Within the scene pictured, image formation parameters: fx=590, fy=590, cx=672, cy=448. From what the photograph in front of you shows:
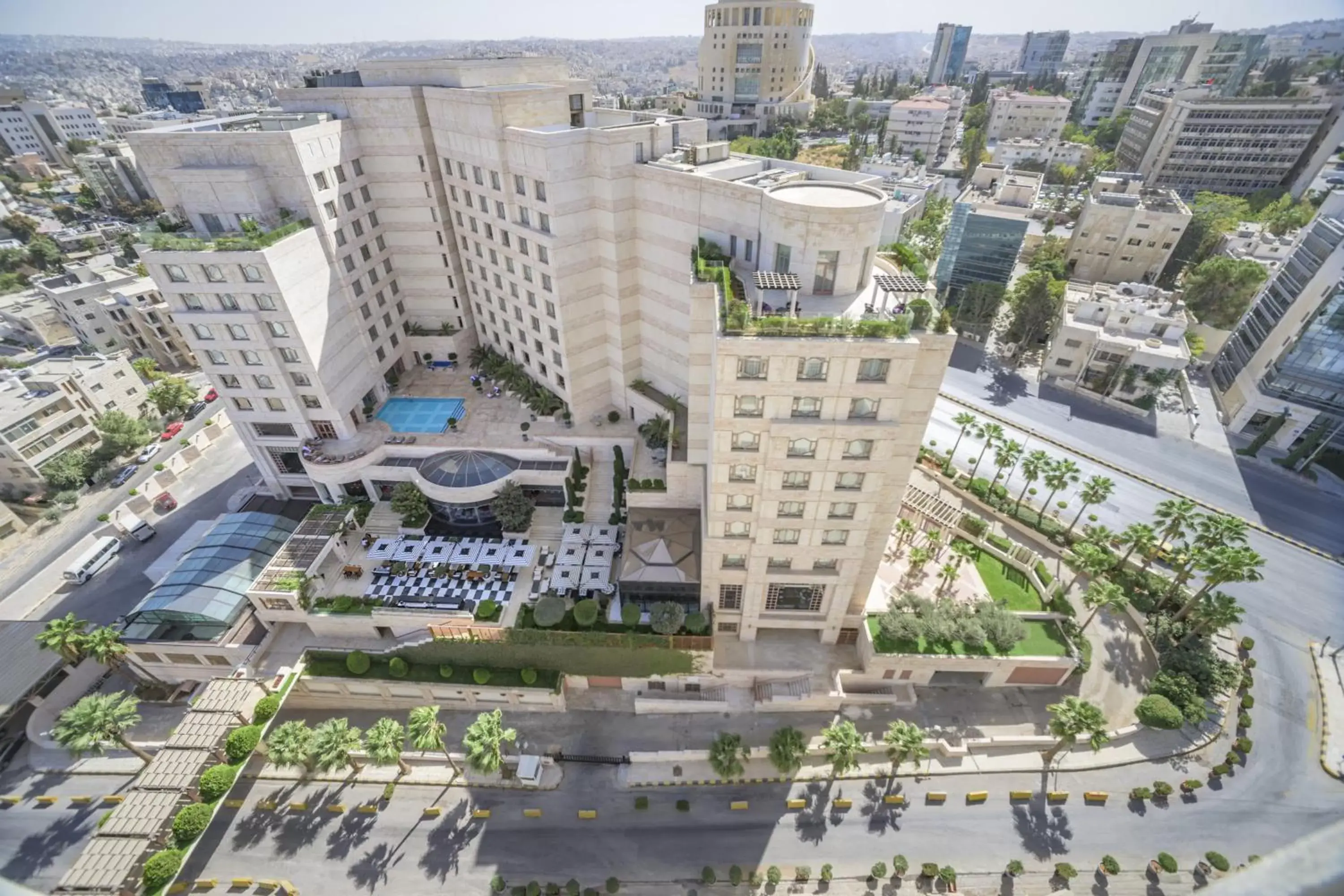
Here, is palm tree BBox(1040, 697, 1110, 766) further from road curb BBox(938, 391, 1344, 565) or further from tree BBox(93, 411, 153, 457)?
tree BBox(93, 411, 153, 457)

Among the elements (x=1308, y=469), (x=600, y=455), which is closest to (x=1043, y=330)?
(x=1308, y=469)

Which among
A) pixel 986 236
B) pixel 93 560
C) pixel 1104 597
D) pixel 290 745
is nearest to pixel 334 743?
pixel 290 745

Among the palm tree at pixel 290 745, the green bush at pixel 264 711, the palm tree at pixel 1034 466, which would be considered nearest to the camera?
the palm tree at pixel 290 745

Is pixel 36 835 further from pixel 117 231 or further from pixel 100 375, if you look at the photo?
pixel 117 231

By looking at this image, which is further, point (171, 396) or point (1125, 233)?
point (1125, 233)

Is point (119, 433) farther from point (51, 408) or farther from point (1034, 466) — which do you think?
point (1034, 466)

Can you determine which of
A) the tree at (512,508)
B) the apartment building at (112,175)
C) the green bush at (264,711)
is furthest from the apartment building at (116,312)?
the apartment building at (112,175)

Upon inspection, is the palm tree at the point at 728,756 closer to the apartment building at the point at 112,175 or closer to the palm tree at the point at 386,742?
the palm tree at the point at 386,742
